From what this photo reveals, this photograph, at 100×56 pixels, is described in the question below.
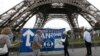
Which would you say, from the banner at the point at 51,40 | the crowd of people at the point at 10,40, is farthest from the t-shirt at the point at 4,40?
the banner at the point at 51,40

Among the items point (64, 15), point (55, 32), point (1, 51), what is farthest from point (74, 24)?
point (1, 51)

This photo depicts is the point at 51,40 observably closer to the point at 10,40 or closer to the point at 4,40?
the point at 10,40

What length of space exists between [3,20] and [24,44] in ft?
93.1

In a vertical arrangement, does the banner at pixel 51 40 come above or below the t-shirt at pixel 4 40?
below

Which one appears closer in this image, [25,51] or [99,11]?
[25,51]

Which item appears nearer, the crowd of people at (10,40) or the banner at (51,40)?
the crowd of people at (10,40)

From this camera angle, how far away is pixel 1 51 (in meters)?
10.3

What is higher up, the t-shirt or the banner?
the t-shirt

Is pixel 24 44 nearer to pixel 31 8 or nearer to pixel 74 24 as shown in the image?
pixel 31 8

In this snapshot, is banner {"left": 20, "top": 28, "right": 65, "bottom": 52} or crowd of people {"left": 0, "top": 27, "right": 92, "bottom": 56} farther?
banner {"left": 20, "top": 28, "right": 65, "bottom": 52}

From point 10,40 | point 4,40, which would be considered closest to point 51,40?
point 10,40

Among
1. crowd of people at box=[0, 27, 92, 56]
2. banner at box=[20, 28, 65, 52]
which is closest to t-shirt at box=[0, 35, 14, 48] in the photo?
crowd of people at box=[0, 27, 92, 56]

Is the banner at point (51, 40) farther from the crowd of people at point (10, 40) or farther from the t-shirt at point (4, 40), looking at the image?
the t-shirt at point (4, 40)

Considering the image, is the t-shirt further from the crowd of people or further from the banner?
the banner
